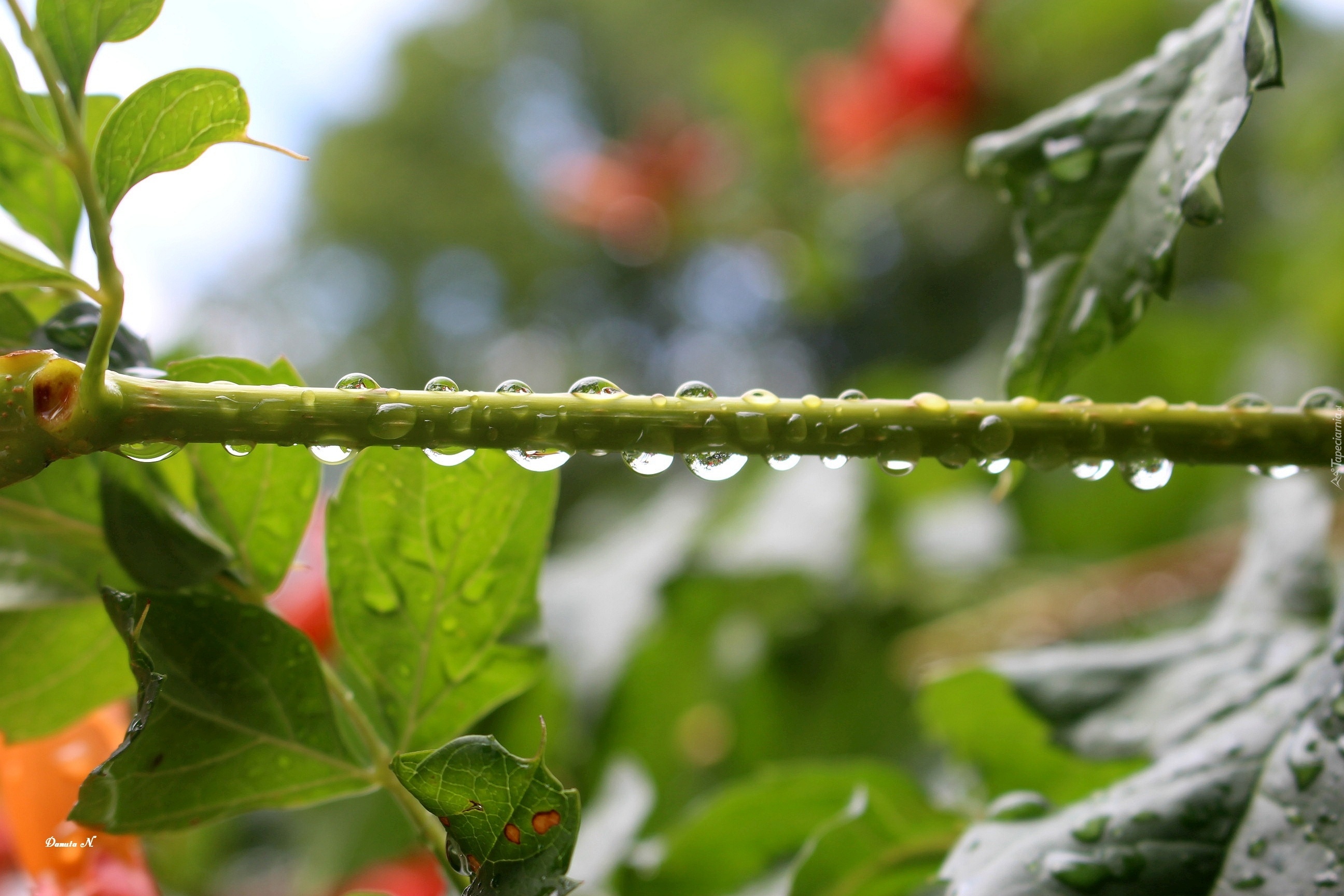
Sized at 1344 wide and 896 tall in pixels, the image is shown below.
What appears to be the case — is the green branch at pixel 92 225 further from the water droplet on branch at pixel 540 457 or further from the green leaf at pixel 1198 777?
the green leaf at pixel 1198 777

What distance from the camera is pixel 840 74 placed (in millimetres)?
1098

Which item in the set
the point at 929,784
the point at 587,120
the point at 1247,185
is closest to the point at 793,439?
the point at 929,784

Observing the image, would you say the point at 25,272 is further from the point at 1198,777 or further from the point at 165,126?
→ the point at 1198,777

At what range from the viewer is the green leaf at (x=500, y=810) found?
0.57 feet

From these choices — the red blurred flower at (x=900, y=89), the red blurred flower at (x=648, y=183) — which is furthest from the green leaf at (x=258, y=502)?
the red blurred flower at (x=648, y=183)

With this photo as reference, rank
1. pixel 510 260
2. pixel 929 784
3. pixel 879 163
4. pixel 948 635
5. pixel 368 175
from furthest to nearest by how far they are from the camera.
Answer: pixel 368 175 → pixel 510 260 → pixel 879 163 → pixel 948 635 → pixel 929 784

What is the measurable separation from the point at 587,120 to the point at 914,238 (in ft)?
8.10

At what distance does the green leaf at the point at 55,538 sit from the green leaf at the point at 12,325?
0.03 meters

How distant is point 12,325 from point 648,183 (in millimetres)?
1188

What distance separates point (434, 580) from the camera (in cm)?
23

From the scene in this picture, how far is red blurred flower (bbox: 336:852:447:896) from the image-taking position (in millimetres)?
484

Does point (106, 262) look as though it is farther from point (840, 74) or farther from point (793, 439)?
point (840, 74)

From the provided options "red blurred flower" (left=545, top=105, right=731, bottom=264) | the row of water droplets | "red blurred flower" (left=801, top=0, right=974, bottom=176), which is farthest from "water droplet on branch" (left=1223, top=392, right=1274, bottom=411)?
"red blurred flower" (left=545, top=105, right=731, bottom=264)

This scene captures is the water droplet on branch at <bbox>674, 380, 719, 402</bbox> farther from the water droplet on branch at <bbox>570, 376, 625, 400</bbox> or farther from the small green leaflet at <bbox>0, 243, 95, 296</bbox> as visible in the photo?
the small green leaflet at <bbox>0, 243, 95, 296</bbox>
